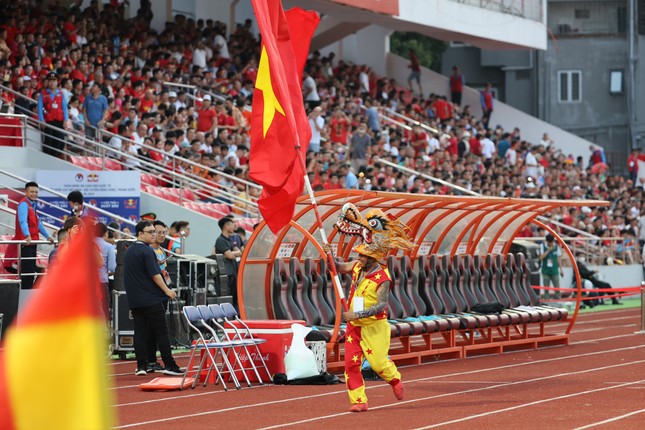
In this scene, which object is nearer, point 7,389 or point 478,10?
point 7,389

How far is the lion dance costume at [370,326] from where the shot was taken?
11.7 meters

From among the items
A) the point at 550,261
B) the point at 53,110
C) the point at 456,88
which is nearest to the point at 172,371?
the point at 53,110

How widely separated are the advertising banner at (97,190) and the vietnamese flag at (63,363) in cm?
1857

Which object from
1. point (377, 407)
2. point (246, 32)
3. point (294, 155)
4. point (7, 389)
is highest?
point (246, 32)

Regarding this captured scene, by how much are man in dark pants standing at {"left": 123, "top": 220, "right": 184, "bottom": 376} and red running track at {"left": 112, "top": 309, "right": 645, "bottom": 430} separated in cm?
39

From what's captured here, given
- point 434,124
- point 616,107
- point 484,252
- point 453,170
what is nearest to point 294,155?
point 484,252

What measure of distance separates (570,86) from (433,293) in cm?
3723

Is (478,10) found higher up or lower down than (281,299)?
higher up

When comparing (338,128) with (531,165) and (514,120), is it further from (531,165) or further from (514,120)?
(514,120)

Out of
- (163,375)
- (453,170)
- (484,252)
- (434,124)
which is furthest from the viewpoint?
(434,124)

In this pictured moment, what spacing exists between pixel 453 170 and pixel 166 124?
39.1 ft

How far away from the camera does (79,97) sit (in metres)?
24.8

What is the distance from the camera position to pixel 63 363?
9.44 ft

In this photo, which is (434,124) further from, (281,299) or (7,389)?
(7,389)
